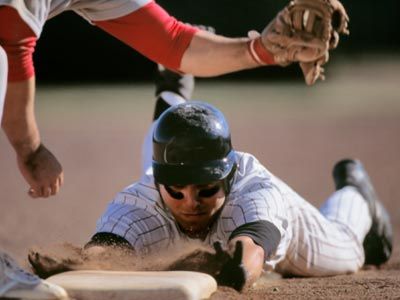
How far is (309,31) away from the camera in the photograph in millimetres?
3695

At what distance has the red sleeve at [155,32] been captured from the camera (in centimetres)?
412

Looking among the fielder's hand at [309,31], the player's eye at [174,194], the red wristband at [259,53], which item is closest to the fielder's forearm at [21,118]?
the player's eye at [174,194]

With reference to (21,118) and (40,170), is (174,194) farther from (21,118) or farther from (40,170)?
(21,118)

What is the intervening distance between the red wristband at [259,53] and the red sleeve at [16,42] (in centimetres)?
88

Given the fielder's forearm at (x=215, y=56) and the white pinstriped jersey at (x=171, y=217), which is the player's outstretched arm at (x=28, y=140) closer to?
the white pinstriped jersey at (x=171, y=217)

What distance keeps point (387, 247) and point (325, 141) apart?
18.7 feet

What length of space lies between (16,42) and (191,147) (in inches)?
32.3

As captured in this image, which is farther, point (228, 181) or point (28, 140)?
point (228, 181)

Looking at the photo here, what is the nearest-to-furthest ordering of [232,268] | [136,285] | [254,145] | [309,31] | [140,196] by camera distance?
1. [136,285]
2. [232,268]
3. [309,31]
4. [140,196]
5. [254,145]

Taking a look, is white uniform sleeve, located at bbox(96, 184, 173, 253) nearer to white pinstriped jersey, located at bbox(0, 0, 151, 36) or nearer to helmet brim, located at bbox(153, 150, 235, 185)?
helmet brim, located at bbox(153, 150, 235, 185)

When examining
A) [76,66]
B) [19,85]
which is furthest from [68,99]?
[19,85]

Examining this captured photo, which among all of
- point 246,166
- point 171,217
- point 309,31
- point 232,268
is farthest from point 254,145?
point 232,268

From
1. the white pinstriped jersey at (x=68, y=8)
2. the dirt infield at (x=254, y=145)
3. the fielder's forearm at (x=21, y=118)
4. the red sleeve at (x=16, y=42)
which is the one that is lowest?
the dirt infield at (x=254, y=145)

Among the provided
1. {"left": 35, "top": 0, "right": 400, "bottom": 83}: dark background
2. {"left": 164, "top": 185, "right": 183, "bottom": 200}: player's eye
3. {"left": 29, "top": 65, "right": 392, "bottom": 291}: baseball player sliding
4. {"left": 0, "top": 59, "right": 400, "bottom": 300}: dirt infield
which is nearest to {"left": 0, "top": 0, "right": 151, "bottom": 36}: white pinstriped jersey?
{"left": 29, "top": 65, "right": 392, "bottom": 291}: baseball player sliding
